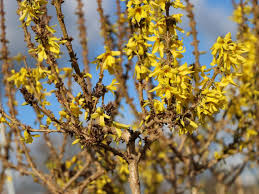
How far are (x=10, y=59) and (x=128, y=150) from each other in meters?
3.02

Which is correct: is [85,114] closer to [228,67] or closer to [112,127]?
[112,127]

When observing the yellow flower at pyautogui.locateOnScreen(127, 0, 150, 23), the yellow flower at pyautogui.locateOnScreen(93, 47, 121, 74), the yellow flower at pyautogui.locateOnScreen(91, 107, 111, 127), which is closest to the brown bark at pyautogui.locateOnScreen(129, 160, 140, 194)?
the yellow flower at pyautogui.locateOnScreen(91, 107, 111, 127)

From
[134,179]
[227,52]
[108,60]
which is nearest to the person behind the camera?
[108,60]

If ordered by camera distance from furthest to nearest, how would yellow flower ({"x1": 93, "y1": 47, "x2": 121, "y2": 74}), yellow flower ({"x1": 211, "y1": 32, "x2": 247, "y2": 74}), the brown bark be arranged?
the brown bark < yellow flower ({"x1": 211, "y1": 32, "x2": 247, "y2": 74}) < yellow flower ({"x1": 93, "y1": 47, "x2": 121, "y2": 74})

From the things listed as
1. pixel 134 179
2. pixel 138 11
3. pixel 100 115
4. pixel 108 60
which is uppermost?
pixel 138 11

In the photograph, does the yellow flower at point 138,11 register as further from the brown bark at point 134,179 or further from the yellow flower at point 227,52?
the brown bark at point 134,179

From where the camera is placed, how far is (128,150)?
2.36 m

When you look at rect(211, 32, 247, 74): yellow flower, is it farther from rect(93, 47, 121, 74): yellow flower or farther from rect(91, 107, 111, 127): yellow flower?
rect(91, 107, 111, 127): yellow flower

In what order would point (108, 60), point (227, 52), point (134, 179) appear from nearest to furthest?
point (108, 60) < point (227, 52) < point (134, 179)

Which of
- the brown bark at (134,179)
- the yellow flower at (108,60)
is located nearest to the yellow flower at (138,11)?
the yellow flower at (108,60)

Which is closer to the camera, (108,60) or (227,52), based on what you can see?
(108,60)

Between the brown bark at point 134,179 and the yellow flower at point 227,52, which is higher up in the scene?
the yellow flower at point 227,52

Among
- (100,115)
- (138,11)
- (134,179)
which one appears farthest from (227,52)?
(134,179)

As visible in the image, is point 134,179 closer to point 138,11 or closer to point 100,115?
point 100,115
